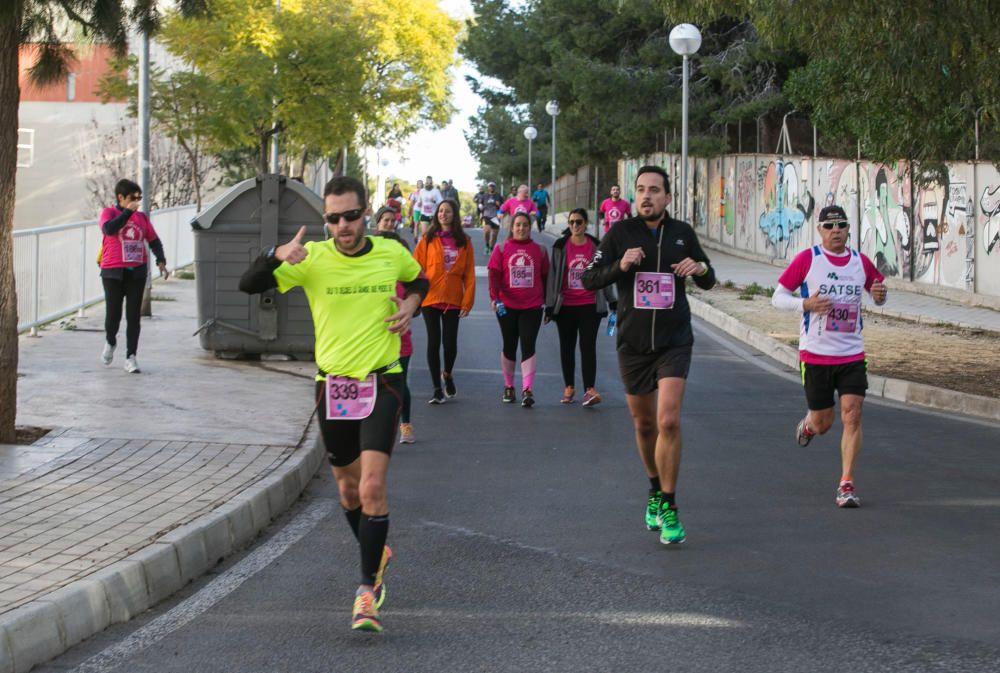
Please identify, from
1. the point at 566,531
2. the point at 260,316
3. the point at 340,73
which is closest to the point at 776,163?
the point at 340,73

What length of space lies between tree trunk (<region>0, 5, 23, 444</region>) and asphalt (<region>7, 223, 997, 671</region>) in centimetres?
40

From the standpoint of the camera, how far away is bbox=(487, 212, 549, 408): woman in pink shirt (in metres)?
12.9

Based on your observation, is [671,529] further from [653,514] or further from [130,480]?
[130,480]

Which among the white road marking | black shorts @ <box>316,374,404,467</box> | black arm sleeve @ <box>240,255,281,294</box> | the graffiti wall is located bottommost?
the white road marking

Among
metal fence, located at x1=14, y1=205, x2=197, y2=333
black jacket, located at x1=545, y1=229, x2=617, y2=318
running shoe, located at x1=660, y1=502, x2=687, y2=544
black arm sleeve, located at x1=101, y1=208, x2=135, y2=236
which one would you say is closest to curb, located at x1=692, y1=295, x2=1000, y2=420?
black jacket, located at x1=545, y1=229, x2=617, y2=318

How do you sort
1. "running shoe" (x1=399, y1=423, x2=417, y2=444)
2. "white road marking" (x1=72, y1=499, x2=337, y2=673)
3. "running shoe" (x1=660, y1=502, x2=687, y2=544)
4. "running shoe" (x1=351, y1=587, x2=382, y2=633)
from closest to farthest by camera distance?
"white road marking" (x1=72, y1=499, x2=337, y2=673), "running shoe" (x1=351, y1=587, x2=382, y2=633), "running shoe" (x1=660, y1=502, x2=687, y2=544), "running shoe" (x1=399, y1=423, x2=417, y2=444)

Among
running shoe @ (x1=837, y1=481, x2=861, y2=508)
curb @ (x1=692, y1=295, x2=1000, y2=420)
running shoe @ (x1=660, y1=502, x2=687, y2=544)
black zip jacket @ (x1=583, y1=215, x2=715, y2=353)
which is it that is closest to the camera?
running shoe @ (x1=660, y1=502, x2=687, y2=544)

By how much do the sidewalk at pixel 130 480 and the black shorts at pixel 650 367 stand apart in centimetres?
217

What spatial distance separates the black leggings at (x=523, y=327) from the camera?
42.6ft

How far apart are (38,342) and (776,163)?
21.4 meters

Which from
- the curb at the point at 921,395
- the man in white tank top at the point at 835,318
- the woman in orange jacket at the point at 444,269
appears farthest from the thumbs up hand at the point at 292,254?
the curb at the point at 921,395

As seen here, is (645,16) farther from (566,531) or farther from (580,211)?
(566,531)

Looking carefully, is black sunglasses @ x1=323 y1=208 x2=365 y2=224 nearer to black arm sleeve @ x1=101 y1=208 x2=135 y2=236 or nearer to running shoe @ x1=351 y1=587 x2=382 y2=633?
running shoe @ x1=351 y1=587 x2=382 y2=633

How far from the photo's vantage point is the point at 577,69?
125 ft
